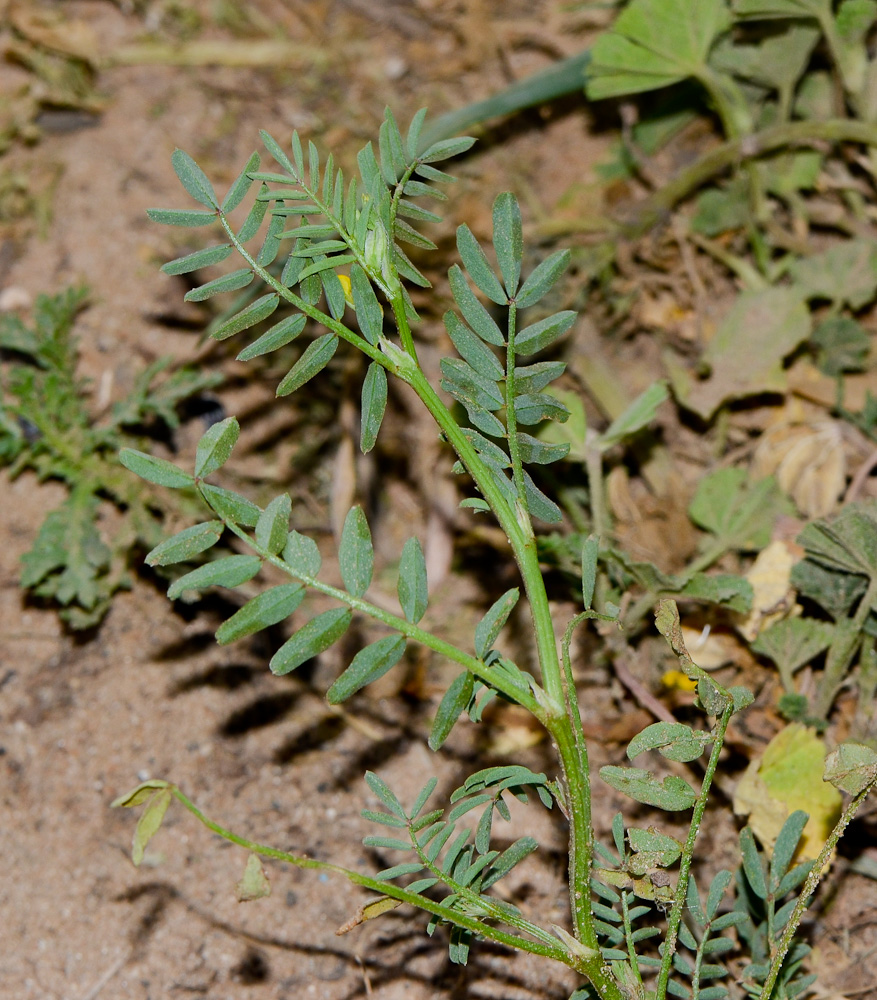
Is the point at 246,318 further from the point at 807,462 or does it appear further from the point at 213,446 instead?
the point at 807,462

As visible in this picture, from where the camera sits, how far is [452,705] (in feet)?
3.67

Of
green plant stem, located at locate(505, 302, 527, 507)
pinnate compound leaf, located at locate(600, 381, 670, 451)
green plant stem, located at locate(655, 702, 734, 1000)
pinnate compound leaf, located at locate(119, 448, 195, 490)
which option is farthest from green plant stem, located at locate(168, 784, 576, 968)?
pinnate compound leaf, located at locate(600, 381, 670, 451)

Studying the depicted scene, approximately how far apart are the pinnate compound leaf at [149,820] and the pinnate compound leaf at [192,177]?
26.9 inches

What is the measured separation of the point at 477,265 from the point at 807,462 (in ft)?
3.11

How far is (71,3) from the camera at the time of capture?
259 cm

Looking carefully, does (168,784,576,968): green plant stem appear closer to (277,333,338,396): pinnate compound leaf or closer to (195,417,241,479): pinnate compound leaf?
(195,417,241,479): pinnate compound leaf

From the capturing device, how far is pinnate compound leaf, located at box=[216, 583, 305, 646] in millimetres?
1052

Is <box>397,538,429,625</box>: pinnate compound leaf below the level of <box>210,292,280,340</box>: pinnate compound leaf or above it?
below

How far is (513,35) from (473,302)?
5.42ft

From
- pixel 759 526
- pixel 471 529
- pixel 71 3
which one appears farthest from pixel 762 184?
pixel 71 3

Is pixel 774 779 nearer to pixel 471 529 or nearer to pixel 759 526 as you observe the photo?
pixel 759 526

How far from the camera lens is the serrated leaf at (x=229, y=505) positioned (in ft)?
3.55

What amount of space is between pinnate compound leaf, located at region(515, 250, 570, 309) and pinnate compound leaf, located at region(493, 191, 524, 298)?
0.02m

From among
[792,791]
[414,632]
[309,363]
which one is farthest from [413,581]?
[792,791]
